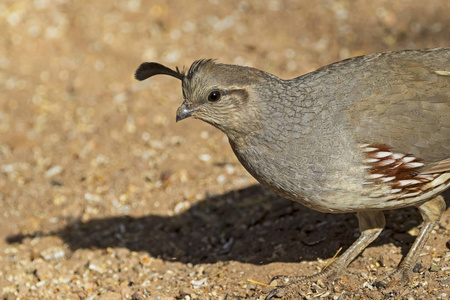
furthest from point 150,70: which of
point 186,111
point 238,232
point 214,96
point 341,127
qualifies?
point 238,232

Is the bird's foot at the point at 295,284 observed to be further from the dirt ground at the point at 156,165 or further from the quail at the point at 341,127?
the quail at the point at 341,127

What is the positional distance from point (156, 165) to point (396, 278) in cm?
291

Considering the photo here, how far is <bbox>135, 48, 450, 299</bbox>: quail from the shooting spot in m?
3.69

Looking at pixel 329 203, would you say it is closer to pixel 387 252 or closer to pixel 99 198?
pixel 387 252

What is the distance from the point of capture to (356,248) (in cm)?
426

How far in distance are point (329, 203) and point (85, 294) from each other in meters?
2.03

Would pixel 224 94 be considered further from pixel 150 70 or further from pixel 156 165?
pixel 156 165

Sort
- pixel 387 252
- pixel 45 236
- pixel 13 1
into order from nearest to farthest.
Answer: pixel 387 252 → pixel 45 236 → pixel 13 1

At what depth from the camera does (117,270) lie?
4820 mm

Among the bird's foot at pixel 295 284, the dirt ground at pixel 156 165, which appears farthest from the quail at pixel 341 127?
the dirt ground at pixel 156 165

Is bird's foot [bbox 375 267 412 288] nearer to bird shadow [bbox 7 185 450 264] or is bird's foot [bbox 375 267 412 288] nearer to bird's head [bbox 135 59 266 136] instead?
bird shadow [bbox 7 185 450 264]

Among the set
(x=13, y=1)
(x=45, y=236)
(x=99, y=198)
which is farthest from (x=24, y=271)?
(x=13, y=1)

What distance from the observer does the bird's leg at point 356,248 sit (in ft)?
13.6

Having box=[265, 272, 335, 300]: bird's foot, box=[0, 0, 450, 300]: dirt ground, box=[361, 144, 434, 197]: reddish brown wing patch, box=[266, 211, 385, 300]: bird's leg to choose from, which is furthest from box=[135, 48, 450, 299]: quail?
box=[0, 0, 450, 300]: dirt ground
